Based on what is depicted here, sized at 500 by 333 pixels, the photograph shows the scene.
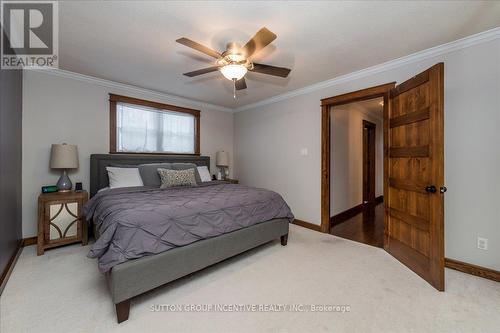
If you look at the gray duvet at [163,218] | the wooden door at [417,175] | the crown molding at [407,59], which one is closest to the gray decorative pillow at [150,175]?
the gray duvet at [163,218]

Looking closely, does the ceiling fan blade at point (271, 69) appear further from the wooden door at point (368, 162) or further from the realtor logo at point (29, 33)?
the wooden door at point (368, 162)

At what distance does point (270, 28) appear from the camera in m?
2.06

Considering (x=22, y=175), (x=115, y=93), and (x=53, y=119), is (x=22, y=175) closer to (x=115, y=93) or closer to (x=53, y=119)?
(x=53, y=119)

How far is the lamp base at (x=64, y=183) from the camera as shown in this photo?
115 inches

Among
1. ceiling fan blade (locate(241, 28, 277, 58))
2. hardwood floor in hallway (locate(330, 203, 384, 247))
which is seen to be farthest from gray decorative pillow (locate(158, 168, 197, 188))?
hardwood floor in hallway (locate(330, 203, 384, 247))

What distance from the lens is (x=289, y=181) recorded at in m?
4.12

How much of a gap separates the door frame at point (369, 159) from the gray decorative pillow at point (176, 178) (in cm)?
415

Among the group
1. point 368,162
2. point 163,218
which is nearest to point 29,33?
point 163,218

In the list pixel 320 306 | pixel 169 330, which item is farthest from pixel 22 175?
pixel 320 306

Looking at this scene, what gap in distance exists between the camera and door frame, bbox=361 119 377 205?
5273 mm

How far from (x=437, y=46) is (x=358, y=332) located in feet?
9.84

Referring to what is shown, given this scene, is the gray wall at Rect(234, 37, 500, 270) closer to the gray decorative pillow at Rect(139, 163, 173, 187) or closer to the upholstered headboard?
the gray decorative pillow at Rect(139, 163, 173, 187)

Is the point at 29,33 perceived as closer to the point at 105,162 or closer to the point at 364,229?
the point at 105,162

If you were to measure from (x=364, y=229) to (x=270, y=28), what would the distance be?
11.3 feet
